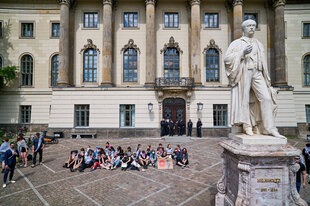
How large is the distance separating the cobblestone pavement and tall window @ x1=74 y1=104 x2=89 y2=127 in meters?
9.86

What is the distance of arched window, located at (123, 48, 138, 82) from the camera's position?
20844mm

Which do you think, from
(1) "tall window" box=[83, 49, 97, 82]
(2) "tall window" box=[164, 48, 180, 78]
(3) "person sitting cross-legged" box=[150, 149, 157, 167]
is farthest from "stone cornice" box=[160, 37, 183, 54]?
(3) "person sitting cross-legged" box=[150, 149, 157, 167]

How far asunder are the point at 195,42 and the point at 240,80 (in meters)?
→ 17.0

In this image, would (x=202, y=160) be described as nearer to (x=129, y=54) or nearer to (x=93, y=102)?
(x=93, y=102)

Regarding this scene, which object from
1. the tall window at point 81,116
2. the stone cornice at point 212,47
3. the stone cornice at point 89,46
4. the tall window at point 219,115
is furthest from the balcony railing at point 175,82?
the stone cornice at point 89,46

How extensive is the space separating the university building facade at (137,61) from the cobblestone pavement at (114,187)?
10220 mm

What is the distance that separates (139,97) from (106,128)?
5058 mm

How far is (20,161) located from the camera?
1002 cm

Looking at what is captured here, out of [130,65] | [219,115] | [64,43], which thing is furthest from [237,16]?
[64,43]

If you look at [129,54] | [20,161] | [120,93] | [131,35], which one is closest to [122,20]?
[131,35]

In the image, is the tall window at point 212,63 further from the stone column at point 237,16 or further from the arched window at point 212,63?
the stone column at point 237,16

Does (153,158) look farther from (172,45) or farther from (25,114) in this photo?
(25,114)

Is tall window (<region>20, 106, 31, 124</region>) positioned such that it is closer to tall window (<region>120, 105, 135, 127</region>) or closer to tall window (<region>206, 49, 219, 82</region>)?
tall window (<region>120, 105, 135, 127</region>)

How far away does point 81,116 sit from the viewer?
1881 centimetres
